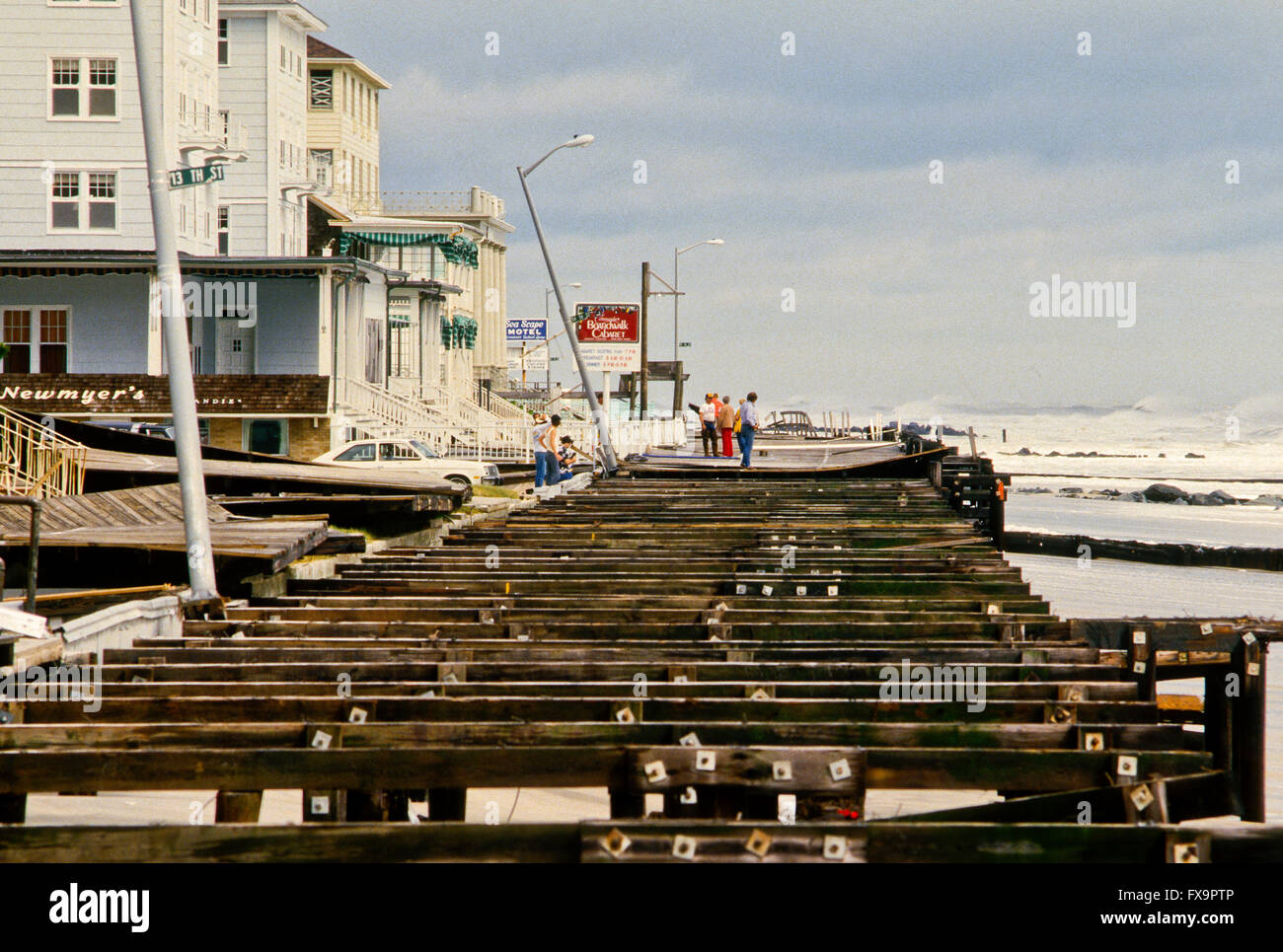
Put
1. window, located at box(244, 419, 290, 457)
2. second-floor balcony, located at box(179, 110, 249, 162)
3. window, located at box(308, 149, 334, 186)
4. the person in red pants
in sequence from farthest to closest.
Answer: window, located at box(308, 149, 334, 186), second-floor balcony, located at box(179, 110, 249, 162), window, located at box(244, 419, 290, 457), the person in red pants

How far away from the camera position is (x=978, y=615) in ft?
32.2

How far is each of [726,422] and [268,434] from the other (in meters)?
15.6

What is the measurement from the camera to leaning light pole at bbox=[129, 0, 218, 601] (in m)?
11.4

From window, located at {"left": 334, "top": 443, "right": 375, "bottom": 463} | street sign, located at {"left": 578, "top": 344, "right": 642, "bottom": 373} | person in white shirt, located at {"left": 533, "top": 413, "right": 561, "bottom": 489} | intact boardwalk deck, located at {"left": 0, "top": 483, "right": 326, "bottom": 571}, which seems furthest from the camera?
street sign, located at {"left": 578, "top": 344, "right": 642, "bottom": 373}

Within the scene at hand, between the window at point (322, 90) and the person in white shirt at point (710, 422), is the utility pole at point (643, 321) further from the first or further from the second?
the window at point (322, 90)

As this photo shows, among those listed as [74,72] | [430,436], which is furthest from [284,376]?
→ [74,72]

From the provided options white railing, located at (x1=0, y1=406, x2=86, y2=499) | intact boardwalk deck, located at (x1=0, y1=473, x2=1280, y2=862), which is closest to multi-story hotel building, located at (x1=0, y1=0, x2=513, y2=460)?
white railing, located at (x1=0, y1=406, x2=86, y2=499)

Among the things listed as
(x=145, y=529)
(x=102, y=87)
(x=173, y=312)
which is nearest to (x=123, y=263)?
(x=102, y=87)

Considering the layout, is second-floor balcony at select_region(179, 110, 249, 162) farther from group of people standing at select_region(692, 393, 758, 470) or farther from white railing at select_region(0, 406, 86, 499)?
white railing at select_region(0, 406, 86, 499)

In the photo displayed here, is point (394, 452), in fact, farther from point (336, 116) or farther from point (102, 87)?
point (336, 116)

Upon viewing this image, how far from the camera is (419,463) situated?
36156 millimetres

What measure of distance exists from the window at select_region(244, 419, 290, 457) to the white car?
682 centimetres
